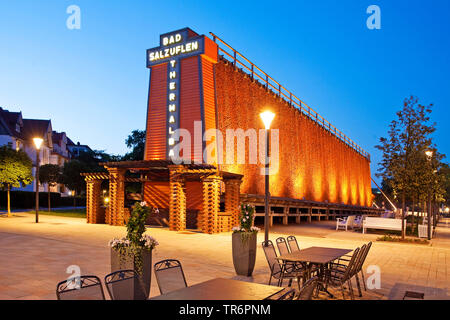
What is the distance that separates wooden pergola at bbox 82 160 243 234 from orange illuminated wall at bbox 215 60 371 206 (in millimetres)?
3203

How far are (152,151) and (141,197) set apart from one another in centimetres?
317

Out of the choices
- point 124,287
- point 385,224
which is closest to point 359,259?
point 124,287

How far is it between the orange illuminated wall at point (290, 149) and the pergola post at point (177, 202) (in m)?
4.18

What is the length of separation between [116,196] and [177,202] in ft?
13.8

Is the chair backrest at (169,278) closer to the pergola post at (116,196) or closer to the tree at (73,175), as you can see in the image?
the pergola post at (116,196)

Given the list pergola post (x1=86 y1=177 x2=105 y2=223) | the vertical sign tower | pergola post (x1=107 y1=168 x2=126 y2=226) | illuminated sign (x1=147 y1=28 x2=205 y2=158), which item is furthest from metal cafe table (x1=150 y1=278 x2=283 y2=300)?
pergola post (x1=86 y1=177 x2=105 y2=223)

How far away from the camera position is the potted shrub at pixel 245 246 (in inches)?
325

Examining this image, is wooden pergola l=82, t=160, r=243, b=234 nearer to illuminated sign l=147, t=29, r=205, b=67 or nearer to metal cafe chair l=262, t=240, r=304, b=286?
illuminated sign l=147, t=29, r=205, b=67

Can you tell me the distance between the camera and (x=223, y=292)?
157 inches

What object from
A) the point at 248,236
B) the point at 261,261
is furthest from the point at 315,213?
the point at 248,236

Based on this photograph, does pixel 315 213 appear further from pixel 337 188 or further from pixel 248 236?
pixel 248 236

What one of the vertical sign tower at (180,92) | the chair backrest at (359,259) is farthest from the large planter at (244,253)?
the vertical sign tower at (180,92)

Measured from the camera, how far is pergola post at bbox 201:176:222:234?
58.3 feet
